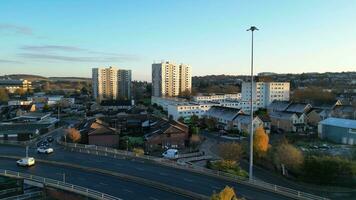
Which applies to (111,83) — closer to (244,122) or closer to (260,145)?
(244,122)

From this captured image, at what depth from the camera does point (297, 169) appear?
80.3 feet

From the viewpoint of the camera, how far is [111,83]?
101m

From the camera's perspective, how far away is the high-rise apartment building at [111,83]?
98375 mm

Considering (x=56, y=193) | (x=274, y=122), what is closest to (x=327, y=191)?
(x=56, y=193)

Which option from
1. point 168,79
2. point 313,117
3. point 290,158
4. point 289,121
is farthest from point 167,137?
point 168,79

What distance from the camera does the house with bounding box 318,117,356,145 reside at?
37188mm

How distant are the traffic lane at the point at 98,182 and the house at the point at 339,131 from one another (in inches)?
1118

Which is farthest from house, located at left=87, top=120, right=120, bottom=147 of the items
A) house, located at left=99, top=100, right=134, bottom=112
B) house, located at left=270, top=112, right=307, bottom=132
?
house, located at left=99, top=100, right=134, bottom=112

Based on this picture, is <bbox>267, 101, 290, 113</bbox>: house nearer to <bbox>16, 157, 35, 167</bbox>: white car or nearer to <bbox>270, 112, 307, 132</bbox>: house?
<bbox>270, 112, 307, 132</bbox>: house

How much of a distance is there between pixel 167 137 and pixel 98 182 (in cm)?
1796

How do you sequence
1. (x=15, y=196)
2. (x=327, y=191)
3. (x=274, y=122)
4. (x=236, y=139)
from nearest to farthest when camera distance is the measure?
(x=15, y=196) → (x=327, y=191) → (x=236, y=139) → (x=274, y=122)

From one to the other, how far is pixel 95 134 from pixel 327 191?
834 inches

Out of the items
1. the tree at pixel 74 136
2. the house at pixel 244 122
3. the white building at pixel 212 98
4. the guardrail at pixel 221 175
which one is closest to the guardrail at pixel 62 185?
the guardrail at pixel 221 175

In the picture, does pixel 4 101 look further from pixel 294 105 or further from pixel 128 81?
pixel 294 105
